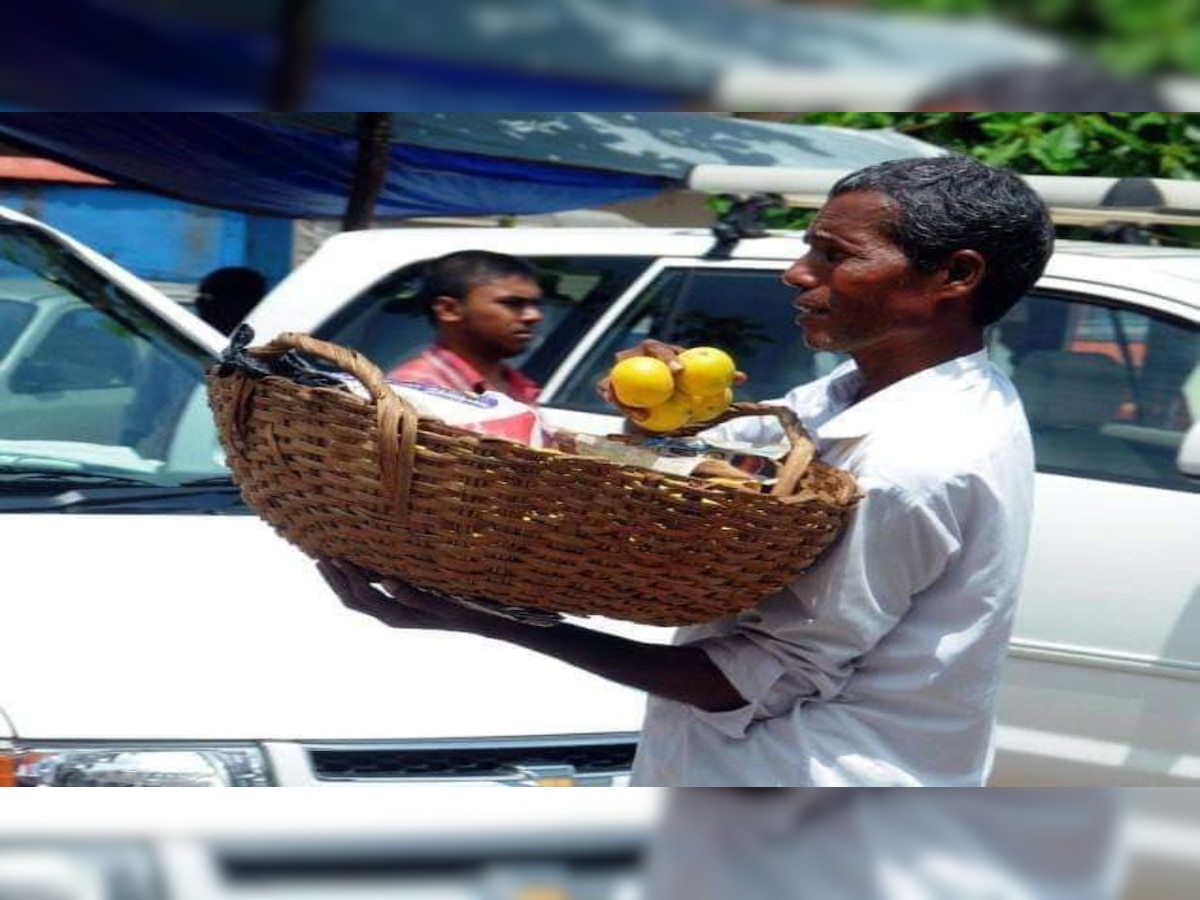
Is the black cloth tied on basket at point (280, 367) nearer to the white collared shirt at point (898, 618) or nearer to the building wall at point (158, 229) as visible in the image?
the white collared shirt at point (898, 618)

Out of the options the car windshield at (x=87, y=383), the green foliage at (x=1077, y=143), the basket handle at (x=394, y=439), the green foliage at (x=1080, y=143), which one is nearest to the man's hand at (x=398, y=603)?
the basket handle at (x=394, y=439)

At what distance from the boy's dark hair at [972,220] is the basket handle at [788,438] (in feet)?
0.70

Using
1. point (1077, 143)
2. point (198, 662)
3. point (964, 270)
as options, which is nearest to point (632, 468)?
point (964, 270)

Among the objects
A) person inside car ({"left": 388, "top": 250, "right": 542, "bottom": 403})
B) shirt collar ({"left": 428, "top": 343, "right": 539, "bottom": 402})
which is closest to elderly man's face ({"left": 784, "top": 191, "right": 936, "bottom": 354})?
shirt collar ({"left": 428, "top": 343, "right": 539, "bottom": 402})

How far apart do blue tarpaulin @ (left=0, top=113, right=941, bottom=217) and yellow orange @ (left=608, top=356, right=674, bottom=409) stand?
136 inches

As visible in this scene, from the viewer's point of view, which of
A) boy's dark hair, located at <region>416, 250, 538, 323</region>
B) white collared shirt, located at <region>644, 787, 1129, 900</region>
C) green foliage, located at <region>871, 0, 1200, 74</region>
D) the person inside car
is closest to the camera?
green foliage, located at <region>871, 0, 1200, 74</region>

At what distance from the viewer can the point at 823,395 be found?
2.26 metres

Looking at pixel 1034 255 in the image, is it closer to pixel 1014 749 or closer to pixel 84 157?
pixel 1014 749

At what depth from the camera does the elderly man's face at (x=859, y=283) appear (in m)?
2.05

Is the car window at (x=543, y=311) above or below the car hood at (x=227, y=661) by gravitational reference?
above

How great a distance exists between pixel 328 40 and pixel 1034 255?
0.93 m

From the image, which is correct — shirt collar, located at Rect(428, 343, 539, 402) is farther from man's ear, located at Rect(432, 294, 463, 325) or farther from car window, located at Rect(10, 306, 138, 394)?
car window, located at Rect(10, 306, 138, 394)

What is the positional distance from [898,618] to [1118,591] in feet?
6.89

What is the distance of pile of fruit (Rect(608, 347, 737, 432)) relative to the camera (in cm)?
209
